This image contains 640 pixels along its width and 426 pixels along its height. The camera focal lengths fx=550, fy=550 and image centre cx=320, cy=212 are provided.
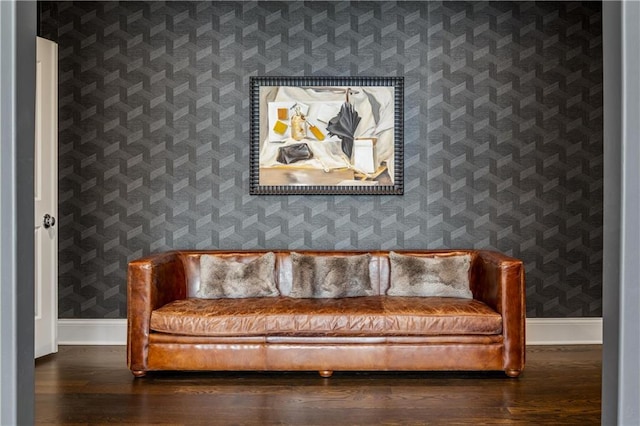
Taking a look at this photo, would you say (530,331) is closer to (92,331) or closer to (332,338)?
(332,338)

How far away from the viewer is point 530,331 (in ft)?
14.4

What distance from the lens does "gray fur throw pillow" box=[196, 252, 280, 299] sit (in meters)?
3.89

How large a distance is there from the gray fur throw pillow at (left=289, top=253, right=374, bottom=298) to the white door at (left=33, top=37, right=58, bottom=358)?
72.4 inches

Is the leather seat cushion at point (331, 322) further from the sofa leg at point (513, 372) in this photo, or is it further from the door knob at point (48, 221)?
the door knob at point (48, 221)

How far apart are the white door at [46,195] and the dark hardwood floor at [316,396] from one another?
0.37 metres

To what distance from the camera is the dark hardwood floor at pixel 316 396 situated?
9.12 ft

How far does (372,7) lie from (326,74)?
648 mm

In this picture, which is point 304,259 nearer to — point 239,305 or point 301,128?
point 239,305

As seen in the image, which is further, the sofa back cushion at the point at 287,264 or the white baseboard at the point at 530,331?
the white baseboard at the point at 530,331

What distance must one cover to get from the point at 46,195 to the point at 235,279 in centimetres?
159

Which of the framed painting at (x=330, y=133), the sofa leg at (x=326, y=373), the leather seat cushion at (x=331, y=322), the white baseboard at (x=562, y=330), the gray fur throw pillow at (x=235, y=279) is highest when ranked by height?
the framed painting at (x=330, y=133)

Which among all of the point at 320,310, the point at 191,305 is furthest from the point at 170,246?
the point at 320,310
